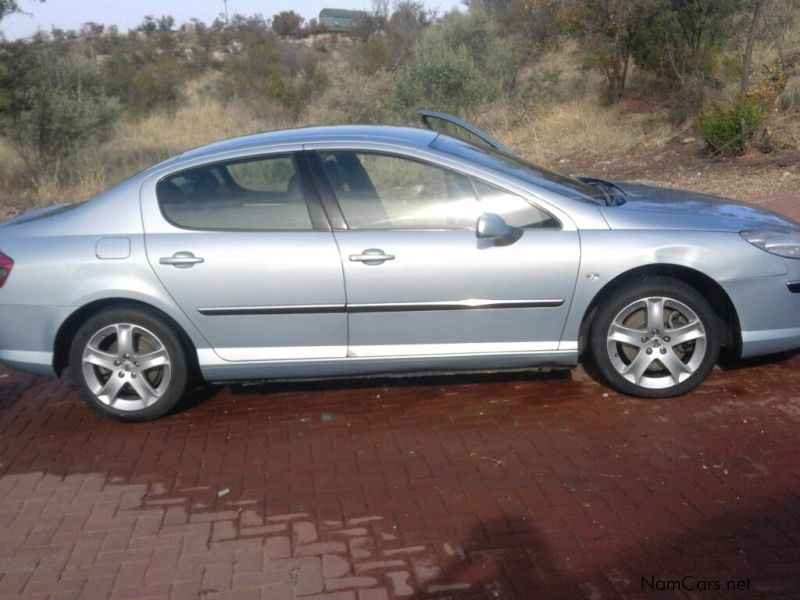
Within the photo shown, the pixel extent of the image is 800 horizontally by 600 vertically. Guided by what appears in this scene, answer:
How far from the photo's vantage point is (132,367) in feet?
17.5

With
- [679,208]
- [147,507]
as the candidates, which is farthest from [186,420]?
[679,208]

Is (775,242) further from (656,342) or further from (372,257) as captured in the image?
(372,257)

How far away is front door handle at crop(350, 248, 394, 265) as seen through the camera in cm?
510

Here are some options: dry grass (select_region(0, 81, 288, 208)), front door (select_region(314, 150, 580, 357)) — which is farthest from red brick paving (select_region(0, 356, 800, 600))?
dry grass (select_region(0, 81, 288, 208))

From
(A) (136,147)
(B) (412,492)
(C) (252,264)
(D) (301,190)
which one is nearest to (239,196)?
(D) (301,190)

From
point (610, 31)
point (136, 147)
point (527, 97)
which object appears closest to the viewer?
point (136, 147)

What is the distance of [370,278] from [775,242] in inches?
88.4

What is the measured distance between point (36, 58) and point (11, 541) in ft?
48.3

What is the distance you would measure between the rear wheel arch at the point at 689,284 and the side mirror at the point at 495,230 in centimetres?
57

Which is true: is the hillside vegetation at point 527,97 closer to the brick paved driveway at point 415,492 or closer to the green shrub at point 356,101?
the green shrub at point 356,101

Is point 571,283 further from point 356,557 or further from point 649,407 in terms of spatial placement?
point 356,557

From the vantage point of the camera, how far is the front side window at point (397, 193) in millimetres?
5207

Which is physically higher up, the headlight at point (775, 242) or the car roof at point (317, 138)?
the car roof at point (317, 138)

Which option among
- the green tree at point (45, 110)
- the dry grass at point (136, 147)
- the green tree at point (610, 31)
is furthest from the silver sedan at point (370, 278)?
the green tree at point (610, 31)
